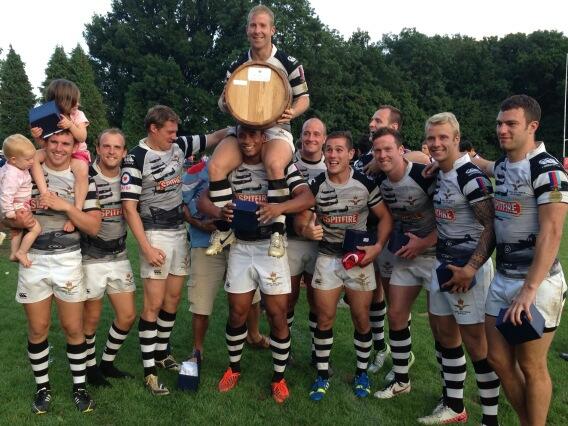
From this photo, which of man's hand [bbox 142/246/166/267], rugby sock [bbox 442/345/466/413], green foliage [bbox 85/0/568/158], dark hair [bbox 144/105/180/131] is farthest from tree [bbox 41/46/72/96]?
rugby sock [bbox 442/345/466/413]

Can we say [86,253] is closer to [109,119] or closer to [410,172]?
[410,172]

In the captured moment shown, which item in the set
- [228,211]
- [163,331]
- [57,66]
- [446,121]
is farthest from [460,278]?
[57,66]

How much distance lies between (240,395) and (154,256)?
1.54m

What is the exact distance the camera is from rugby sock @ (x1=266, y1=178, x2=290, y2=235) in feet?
14.6

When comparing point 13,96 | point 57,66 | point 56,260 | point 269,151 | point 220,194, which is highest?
point 57,66

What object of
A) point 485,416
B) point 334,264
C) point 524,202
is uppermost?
point 524,202

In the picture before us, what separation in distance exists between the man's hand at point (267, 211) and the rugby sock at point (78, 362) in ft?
6.25

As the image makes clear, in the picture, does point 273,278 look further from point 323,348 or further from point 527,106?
point 527,106

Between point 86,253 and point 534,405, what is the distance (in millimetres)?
3745

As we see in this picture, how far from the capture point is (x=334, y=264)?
4.69 m

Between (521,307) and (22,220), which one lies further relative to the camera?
(22,220)

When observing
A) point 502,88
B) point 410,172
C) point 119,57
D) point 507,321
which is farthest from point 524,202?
point 502,88

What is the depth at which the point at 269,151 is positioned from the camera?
4461 millimetres

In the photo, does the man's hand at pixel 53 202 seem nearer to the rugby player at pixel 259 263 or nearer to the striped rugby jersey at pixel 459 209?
the rugby player at pixel 259 263
